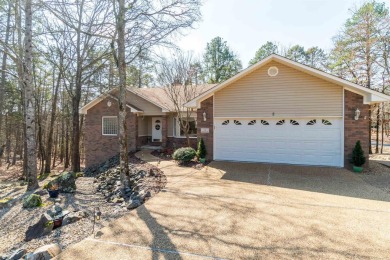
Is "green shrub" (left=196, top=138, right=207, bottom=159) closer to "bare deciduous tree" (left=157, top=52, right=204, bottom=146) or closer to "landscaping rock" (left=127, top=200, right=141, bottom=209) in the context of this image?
"bare deciduous tree" (left=157, top=52, right=204, bottom=146)

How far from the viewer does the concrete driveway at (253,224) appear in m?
3.80

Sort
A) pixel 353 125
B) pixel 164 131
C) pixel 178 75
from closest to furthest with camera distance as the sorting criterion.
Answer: pixel 353 125
pixel 178 75
pixel 164 131

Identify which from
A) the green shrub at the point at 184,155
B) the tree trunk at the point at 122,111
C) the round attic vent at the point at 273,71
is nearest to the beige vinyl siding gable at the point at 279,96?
the round attic vent at the point at 273,71

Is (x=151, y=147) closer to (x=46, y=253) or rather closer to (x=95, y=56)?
(x=95, y=56)

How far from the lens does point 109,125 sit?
16766 mm

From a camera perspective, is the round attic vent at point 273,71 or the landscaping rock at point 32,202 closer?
the landscaping rock at point 32,202

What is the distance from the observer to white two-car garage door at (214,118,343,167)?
10.1 m

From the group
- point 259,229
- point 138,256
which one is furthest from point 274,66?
point 138,256

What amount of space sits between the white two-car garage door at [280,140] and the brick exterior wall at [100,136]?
688 cm

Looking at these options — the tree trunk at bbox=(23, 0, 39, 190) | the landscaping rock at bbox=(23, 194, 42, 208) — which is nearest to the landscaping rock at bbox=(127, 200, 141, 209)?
the landscaping rock at bbox=(23, 194, 42, 208)

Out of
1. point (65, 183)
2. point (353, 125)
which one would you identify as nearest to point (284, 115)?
point (353, 125)

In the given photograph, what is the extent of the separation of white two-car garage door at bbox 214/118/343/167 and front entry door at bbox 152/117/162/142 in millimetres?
6582

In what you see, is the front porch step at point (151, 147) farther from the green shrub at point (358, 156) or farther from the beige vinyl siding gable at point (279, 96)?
the green shrub at point (358, 156)

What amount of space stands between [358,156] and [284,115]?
328 cm
